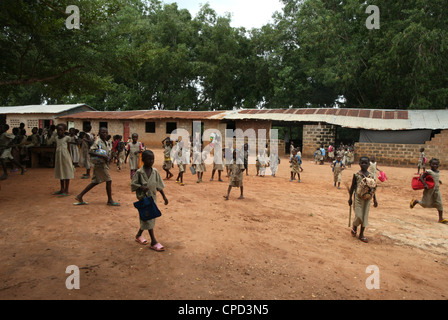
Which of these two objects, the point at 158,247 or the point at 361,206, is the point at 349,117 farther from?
A: the point at 158,247

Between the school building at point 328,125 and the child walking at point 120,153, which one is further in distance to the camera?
the school building at point 328,125

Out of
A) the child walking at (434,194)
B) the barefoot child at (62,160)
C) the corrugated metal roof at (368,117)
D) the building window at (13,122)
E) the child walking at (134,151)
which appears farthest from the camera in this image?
the building window at (13,122)

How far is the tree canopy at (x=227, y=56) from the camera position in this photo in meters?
10.1

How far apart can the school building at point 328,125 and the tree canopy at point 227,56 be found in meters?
2.90

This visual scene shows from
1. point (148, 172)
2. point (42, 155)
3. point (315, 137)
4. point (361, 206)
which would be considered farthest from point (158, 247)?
point (315, 137)

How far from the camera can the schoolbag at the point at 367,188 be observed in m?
4.93

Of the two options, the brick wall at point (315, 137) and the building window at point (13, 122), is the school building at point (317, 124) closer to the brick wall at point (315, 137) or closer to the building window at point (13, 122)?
the brick wall at point (315, 137)

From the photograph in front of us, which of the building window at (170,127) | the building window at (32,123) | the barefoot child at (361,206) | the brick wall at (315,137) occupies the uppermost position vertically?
the building window at (32,123)

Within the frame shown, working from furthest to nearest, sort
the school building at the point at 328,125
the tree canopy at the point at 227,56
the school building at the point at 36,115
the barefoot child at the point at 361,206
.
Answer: the school building at the point at 36,115, the school building at the point at 328,125, the tree canopy at the point at 227,56, the barefoot child at the point at 361,206

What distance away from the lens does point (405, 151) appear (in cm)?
1794

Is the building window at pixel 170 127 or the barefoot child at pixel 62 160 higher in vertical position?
the building window at pixel 170 127

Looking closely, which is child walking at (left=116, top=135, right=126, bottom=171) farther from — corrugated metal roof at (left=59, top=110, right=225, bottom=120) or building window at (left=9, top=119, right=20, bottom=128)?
building window at (left=9, top=119, right=20, bottom=128)

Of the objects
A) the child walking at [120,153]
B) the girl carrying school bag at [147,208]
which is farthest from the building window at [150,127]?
the girl carrying school bag at [147,208]

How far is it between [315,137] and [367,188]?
16056mm
